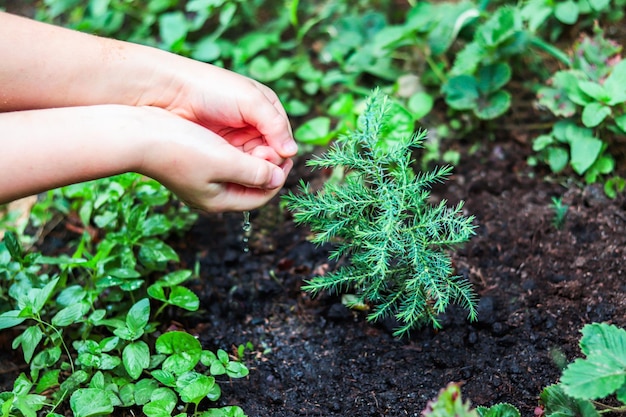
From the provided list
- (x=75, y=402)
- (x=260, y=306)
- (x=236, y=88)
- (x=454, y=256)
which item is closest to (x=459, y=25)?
(x=454, y=256)

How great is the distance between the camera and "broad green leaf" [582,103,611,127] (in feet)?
6.99

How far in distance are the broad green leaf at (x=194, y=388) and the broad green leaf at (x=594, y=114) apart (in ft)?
4.64

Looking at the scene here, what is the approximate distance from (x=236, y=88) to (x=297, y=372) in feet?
2.55

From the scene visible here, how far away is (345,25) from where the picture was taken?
2799 millimetres

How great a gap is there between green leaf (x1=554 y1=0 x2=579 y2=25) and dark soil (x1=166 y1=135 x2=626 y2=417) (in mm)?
564

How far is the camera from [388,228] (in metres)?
1.58

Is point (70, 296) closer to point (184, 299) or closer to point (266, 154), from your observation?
point (184, 299)

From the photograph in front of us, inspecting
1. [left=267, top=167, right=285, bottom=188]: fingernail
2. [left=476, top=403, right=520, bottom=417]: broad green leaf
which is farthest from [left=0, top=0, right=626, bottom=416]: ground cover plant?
[left=267, top=167, right=285, bottom=188]: fingernail

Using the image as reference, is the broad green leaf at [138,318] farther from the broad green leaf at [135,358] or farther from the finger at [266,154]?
the finger at [266,154]

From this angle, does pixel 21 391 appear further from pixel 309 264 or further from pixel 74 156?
pixel 309 264

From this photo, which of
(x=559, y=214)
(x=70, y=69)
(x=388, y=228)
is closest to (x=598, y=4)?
(x=559, y=214)

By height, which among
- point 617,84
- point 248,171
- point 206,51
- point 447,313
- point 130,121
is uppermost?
point 130,121

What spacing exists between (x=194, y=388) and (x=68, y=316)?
407mm

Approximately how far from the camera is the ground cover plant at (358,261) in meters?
1.71
